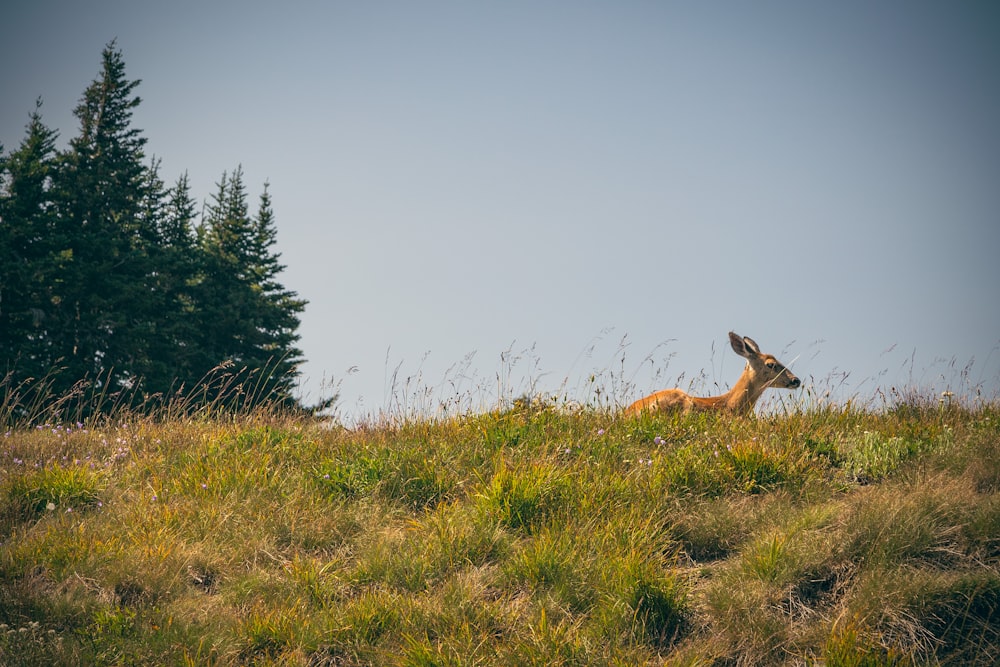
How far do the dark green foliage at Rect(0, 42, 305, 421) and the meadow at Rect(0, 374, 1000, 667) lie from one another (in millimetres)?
20150

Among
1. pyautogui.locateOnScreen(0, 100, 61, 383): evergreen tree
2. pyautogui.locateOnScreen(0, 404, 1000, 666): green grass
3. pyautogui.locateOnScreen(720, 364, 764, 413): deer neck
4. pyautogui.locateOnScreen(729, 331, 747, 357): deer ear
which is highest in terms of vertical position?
pyautogui.locateOnScreen(0, 100, 61, 383): evergreen tree

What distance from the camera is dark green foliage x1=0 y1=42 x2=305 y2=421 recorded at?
30.2 meters

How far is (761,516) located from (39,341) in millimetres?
32831

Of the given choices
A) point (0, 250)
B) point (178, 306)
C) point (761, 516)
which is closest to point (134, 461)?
point (761, 516)

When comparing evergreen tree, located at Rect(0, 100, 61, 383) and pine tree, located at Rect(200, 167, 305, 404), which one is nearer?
evergreen tree, located at Rect(0, 100, 61, 383)

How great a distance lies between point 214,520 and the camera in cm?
633

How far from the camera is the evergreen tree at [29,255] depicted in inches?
1161

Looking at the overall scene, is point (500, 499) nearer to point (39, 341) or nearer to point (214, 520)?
point (214, 520)

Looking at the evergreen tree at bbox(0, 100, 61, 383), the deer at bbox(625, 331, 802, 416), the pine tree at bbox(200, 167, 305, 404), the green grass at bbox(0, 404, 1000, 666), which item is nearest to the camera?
the green grass at bbox(0, 404, 1000, 666)

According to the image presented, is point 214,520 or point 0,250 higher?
point 0,250

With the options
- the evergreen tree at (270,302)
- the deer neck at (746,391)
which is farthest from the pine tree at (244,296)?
the deer neck at (746,391)

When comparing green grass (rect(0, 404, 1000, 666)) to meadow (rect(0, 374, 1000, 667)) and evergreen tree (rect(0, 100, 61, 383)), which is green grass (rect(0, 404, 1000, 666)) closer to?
meadow (rect(0, 374, 1000, 667))

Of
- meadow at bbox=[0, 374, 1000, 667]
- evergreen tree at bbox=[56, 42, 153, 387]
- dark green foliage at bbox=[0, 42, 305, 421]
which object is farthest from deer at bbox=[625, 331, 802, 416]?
evergreen tree at bbox=[56, 42, 153, 387]

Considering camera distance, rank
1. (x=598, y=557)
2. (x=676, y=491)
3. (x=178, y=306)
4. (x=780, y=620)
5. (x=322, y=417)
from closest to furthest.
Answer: (x=780, y=620), (x=598, y=557), (x=676, y=491), (x=322, y=417), (x=178, y=306)
